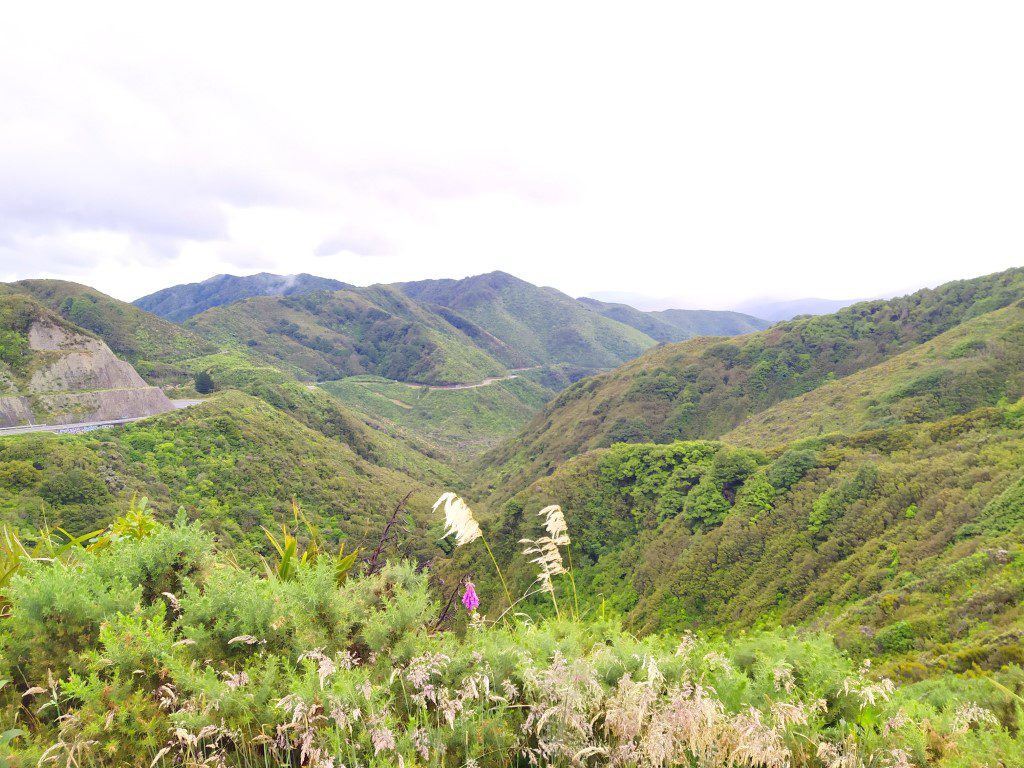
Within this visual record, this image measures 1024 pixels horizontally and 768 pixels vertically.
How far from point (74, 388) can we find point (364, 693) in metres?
55.5

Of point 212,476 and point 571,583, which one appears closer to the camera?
point 571,583

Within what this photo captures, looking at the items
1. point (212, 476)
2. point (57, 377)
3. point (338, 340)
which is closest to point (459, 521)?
point (212, 476)

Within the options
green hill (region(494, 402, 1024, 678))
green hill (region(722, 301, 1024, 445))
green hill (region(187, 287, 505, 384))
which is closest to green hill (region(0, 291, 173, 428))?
green hill (region(494, 402, 1024, 678))

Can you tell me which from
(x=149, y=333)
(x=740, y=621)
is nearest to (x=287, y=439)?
(x=740, y=621)

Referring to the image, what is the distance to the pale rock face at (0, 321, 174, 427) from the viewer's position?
124 feet

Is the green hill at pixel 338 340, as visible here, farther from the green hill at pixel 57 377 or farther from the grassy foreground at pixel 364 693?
the grassy foreground at pixel 364 693

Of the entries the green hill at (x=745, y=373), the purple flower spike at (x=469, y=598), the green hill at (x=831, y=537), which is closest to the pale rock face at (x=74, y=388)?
the green hill at (x=745, y=373)

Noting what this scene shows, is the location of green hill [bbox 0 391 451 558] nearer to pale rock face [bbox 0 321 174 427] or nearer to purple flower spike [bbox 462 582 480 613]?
pale rock face [bbox 0 321 174 427]

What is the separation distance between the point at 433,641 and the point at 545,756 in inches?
40.3

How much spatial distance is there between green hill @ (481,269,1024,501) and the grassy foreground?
48.5 m

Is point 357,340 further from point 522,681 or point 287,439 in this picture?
point 522,681

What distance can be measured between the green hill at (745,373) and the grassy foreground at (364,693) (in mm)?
48452

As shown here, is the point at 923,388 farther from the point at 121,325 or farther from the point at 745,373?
the point at 121,325

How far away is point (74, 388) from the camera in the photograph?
41812 millimetres
